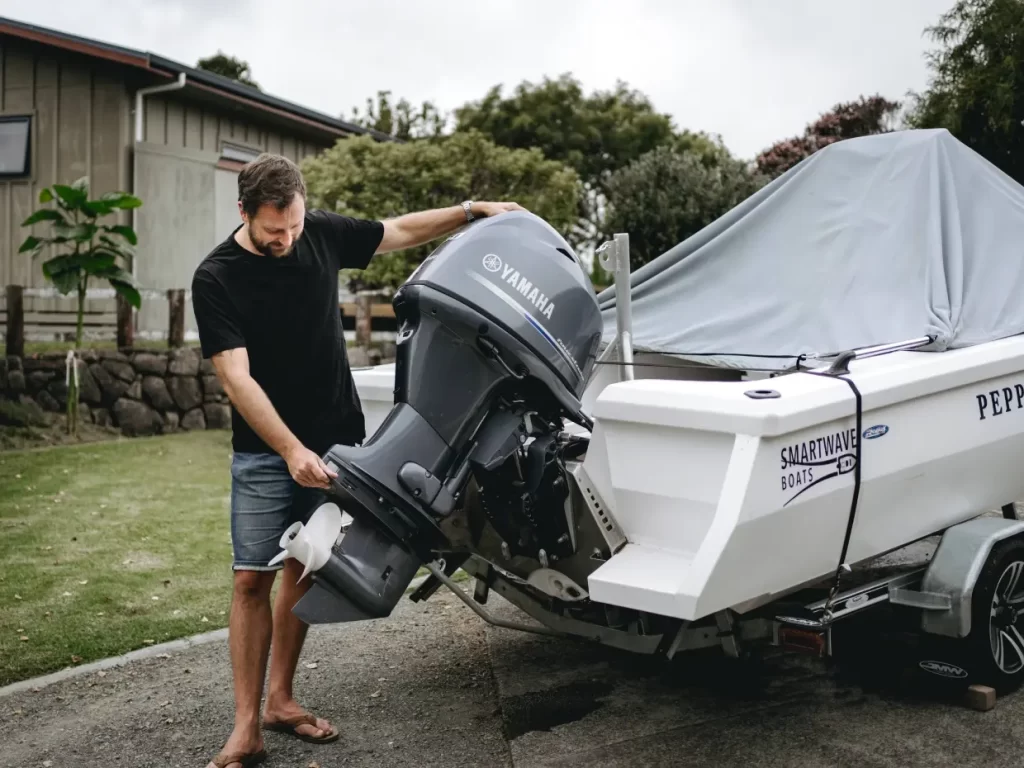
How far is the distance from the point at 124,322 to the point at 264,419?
8674mm

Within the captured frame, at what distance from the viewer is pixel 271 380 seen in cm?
362

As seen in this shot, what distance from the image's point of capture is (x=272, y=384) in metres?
3.63

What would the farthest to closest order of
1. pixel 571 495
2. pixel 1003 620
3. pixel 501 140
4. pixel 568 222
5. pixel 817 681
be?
pixel 501 140 → pixel 568 222 → pixel 817 681 → pixel 1003 620 → pixel 571 495

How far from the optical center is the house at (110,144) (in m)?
13.2

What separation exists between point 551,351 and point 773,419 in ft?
2.38

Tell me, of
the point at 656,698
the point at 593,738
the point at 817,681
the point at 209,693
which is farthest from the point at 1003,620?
the point at 209,693

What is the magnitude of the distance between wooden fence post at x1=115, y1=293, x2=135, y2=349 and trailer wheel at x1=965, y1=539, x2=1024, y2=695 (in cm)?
941

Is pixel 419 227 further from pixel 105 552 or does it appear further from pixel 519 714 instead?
pixel 105 552

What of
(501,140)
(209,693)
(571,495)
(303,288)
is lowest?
(209,693)

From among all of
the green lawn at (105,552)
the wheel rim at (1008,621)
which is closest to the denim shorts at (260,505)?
the green lawn at (105,552)

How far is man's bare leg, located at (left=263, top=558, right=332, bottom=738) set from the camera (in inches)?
146

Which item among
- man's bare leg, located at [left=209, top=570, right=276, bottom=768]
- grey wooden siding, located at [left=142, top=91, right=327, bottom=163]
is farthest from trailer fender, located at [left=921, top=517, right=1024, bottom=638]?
grey wooden siding, located at [left=142, top=91, right=327, bottom=163]

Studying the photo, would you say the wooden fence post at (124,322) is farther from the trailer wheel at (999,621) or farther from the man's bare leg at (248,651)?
the trailer wheel at (999,621)

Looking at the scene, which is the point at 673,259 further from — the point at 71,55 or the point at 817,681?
the point at 71,55
